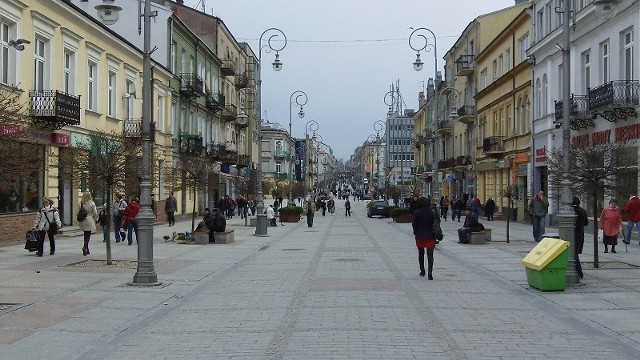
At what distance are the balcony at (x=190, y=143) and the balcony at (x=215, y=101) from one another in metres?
6.50

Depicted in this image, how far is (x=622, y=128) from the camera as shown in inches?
1022

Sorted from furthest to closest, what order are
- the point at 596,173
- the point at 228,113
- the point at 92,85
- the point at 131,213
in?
the point at 228,113 → the point at 92,85 → the point at 131,213 → the point at 596,173

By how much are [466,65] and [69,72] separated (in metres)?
34.9

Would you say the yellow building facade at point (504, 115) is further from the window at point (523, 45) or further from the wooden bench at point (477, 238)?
the wooden bench at point (477, 238)

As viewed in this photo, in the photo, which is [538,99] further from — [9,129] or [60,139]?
[9,129]

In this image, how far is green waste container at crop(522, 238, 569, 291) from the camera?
1287 centimetres

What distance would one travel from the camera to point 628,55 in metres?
25.8

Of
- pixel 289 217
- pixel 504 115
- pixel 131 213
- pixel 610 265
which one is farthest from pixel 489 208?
pixel 610 265

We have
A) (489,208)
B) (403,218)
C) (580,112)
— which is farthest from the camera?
(403,218)

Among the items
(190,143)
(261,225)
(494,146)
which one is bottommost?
(261,225)

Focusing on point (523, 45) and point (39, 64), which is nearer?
point (39, 64)

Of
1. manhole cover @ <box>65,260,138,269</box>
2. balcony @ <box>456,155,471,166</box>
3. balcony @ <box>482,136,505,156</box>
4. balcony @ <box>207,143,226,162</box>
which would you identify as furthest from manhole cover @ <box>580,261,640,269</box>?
balcony @ <box>456,155,471,166</box>

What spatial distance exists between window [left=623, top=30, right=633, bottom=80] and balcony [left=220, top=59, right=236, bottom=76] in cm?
3720

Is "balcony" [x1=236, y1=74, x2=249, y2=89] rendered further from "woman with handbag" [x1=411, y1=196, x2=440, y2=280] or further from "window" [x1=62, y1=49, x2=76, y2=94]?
"woman with handbag" [x1=411, y1=196, x2=440, y2=280]
